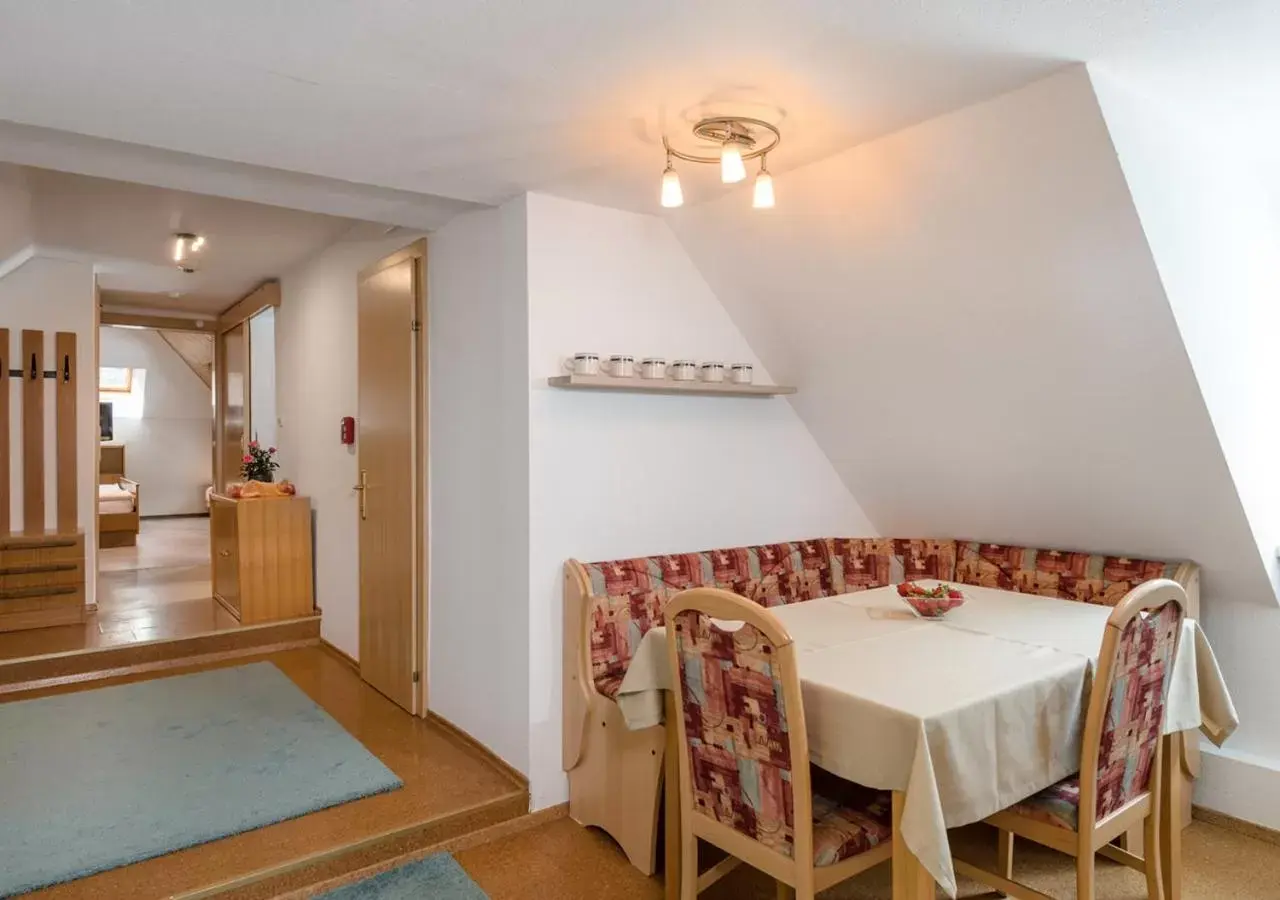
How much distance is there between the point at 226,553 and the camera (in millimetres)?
5086

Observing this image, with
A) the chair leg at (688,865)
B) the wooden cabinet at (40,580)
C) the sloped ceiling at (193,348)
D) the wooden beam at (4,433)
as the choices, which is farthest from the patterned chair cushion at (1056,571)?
the sloped ceiling at (193,348)

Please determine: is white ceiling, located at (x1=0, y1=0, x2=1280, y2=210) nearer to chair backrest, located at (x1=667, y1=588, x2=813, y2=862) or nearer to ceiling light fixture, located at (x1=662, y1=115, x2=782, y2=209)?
ceiling light fixture, located at (x1=662, y1=115, x2=782, y2=209)

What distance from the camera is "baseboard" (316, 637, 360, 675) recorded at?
4.32 meters

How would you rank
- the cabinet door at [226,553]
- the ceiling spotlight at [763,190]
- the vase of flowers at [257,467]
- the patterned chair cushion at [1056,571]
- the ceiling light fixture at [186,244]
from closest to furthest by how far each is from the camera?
1. the ceiling spotlight at [763,190]
2. the patterned chair cushion at [1056,571]
3. the ceiling light fixture at [186,244]
4. the cabinet door at [226,553]
5. the vase of flowers at [257,467]

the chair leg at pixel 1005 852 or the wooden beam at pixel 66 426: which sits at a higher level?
the wooden beam at pixel 66 426

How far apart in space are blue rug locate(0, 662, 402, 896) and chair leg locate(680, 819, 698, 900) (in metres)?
1.29

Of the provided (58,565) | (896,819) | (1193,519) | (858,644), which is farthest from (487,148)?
(58,565)

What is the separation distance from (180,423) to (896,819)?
11418mm

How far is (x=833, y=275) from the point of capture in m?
2.89

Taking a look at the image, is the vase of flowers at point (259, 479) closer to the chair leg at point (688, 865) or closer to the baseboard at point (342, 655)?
the baseboard at point (342, 655)

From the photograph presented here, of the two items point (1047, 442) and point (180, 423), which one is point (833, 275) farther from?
point (180, 423)

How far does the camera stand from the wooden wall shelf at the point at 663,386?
2799 mm

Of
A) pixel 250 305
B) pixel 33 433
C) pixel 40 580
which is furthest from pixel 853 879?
pixel 250 305

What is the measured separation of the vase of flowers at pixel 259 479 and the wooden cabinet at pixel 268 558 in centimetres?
12
